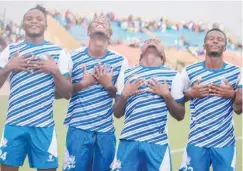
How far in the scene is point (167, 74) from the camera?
3.04m

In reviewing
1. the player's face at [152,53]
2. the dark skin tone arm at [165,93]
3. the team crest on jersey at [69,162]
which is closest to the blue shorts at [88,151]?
the team crest on jersey at [69,162]

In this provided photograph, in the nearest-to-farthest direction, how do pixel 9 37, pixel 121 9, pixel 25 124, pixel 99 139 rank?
pixel 25 124
pixel 99 139
pixel 9 37
pixel 121 9

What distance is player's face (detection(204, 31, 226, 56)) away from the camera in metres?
3.05

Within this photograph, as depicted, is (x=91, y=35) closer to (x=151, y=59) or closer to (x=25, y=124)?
(x=151, y=59)

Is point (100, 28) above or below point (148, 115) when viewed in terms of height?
above

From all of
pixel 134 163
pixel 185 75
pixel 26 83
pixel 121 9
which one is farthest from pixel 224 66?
pixel 121 9

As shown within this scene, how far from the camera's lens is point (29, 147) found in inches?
115

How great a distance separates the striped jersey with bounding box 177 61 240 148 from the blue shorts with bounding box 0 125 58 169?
875 mm

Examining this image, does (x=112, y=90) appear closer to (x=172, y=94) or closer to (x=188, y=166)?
(x=172, y=94)

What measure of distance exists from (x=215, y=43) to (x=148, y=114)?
0.62 meters

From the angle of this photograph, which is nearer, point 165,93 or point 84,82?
point 165,93

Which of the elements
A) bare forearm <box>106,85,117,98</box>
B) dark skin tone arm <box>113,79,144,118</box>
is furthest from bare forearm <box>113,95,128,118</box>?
bare forearm <box>106,85,117,98</box>

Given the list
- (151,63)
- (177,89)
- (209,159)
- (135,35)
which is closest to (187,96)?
(177,89)

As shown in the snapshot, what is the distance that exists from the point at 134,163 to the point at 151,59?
660 mm
